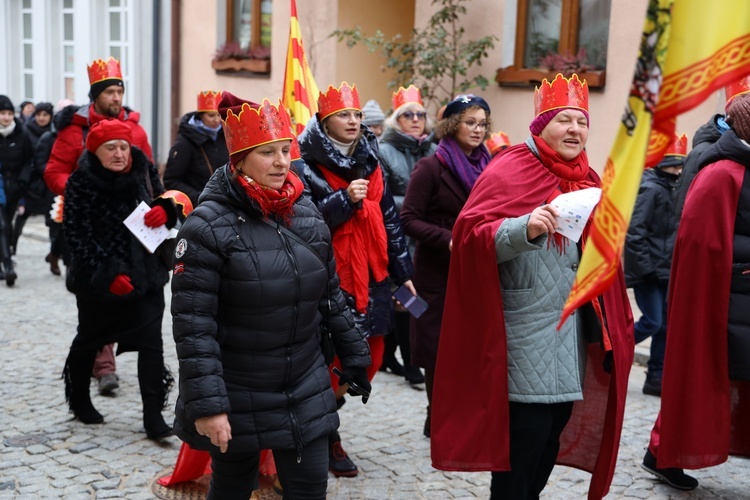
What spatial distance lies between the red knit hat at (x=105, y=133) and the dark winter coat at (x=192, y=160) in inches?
62.3

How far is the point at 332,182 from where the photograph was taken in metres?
5.55

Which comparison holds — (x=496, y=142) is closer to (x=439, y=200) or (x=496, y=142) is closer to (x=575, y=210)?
(x=439, y=200)

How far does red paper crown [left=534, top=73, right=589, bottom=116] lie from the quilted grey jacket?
58cm

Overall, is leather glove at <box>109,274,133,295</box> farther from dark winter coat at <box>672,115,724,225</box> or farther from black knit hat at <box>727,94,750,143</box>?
black knit hat at <box>727,94,750,143</box>

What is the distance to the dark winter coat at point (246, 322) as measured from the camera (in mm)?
3777

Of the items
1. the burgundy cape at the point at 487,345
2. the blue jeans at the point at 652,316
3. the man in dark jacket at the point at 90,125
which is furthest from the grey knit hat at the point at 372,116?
the burgundy cape at the point at 487,345

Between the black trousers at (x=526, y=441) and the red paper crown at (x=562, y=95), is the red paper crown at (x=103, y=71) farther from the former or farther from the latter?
the black trousers at (x=526, y=441)

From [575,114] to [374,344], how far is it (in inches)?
75.6

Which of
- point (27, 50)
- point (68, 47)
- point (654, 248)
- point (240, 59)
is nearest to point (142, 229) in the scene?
point (654, 248)

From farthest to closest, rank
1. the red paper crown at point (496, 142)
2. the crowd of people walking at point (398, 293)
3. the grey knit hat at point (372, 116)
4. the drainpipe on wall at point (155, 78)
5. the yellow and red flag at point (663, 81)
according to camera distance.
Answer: the drainpipe on wall at point (155, 78), the red paper crown at point (496, 142), the grey knit hat at point (372, 116), the crowd of people walking at point (398, 293), the yellow and red flag at point (663, 81)

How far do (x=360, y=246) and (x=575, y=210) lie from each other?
194 cm

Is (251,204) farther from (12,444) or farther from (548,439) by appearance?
(12,444)

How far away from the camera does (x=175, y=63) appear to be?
18.2 metres

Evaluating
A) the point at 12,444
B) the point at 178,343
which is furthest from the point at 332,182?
the point at 12,444
